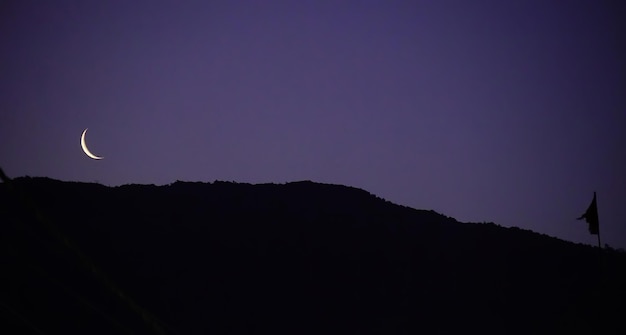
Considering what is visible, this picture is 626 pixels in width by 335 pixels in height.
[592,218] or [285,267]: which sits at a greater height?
[592,218]

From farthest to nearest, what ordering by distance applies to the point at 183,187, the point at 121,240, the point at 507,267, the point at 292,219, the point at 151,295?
1. the point at 183,187
2. the point at 292,219
3. the point at 507,267
4. the point at 121,240
5. the point at 151,295

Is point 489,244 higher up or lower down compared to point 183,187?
lower down

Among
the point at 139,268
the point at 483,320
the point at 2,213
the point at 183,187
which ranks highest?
the point at 183,187

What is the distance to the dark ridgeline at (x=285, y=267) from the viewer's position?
94.1 feet

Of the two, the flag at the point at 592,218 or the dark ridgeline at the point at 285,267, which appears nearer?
the flag at the point at 592,218

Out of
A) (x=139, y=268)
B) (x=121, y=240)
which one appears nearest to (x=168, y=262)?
(x=139, y=268)

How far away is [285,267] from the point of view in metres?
35.7

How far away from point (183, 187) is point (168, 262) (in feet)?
40.0

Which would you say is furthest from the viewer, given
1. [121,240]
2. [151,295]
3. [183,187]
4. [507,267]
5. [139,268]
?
[183,187]

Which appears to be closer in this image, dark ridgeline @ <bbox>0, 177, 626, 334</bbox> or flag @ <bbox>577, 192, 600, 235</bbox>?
flag @ <bbox>577, 192, 600, 235</bbox>

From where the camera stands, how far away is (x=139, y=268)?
3325 centimetres

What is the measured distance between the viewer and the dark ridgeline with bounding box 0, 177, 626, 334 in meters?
28.7

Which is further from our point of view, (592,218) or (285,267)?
(285,267)

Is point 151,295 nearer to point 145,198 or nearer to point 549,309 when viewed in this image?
point 145,198
